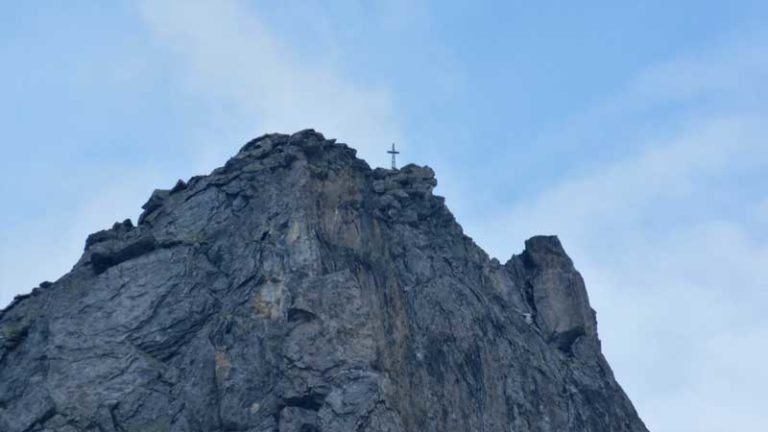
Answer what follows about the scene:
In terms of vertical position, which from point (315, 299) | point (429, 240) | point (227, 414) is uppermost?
point (429, 240)

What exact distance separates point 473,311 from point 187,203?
16926mm

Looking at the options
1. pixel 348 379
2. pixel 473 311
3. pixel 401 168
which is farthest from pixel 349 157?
pixel 348 379

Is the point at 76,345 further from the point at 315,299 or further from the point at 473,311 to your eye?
the point at 473,311

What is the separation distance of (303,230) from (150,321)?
360 inches

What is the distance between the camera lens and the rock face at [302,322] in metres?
84.6

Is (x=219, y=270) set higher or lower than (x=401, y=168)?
lower

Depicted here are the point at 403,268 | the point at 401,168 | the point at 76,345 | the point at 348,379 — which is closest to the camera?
the point at 348,379

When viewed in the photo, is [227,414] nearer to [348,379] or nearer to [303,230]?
[348,379]

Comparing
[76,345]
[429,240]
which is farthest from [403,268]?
[76,345]

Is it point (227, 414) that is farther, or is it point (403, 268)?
point (403, 268)

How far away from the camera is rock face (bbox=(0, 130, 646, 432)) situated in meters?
84.6

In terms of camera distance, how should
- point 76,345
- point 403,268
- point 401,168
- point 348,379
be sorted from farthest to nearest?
1. point 401,168
2. point 403,268
3. point 76,345
4. point 348,379

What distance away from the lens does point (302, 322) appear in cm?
8562

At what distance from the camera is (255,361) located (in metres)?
85.2
